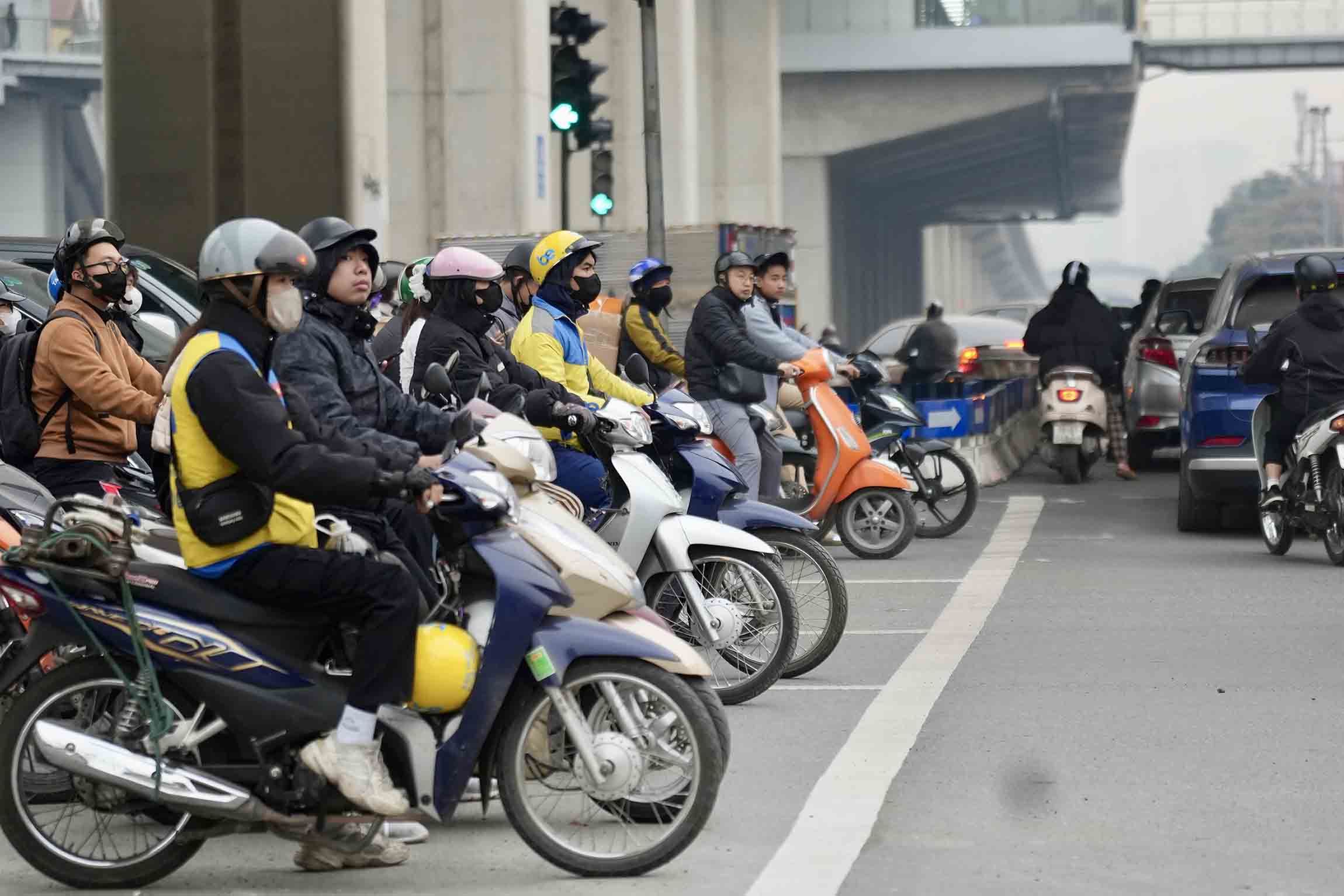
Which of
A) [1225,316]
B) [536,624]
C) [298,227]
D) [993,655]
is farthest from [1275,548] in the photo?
[298,227]

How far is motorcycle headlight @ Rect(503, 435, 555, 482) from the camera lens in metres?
6.39

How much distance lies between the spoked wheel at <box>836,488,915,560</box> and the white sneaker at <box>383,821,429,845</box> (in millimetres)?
7924

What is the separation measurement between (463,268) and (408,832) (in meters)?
2.55

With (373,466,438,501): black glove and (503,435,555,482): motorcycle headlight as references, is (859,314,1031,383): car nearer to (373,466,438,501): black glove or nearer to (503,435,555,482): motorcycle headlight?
(503,435,555,482): motorcycle headlight

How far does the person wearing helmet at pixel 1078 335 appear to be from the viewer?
67.7 feet

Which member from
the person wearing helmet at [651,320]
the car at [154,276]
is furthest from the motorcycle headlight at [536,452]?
the person wearing helmet at [651,320]

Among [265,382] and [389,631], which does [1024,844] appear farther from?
[265,382]

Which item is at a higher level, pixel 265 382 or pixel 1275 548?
pixel 265 382

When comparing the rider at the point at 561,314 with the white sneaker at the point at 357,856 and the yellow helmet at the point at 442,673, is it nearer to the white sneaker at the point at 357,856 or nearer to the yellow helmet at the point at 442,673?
the white sneaker at the point at 357,856

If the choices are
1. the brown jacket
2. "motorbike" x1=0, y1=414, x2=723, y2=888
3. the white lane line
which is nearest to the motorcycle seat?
"motorbike" x1=0, y1=414, x2=723, y2=888

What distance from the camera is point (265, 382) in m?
5.99

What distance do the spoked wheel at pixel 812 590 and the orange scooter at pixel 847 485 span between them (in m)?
3.51

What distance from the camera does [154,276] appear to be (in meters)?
12.6

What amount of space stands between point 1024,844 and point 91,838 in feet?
7.94
